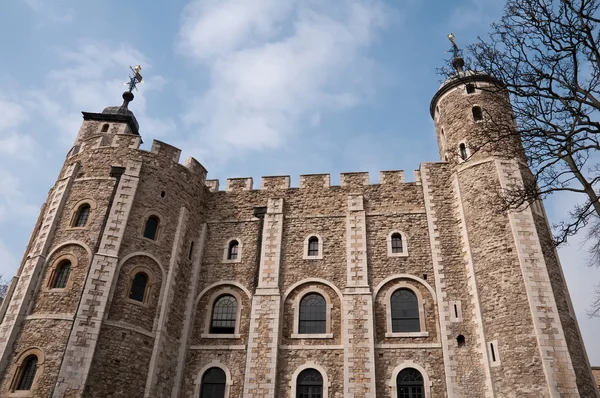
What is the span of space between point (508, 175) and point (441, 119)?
4726 mm

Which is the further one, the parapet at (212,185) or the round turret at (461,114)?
the parapet at (212,185)

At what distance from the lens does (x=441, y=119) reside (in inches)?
837

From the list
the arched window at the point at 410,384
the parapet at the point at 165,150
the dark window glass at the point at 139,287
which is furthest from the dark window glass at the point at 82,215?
the arched window at the point at 410,384

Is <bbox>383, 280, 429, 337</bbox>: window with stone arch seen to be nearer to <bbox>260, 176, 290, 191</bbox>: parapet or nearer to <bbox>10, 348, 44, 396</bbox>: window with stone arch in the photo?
<bbox>260, 176, 290, 191</bbox>: parapet

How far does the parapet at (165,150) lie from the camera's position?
64.3 ft

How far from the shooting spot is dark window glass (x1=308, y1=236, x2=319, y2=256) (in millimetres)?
19062

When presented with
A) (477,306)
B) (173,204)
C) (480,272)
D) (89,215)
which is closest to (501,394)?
(477,306)

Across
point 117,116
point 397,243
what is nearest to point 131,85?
point 117,116

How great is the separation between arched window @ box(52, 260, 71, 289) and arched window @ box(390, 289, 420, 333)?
462 inches

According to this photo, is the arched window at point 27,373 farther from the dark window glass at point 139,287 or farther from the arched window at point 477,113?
the arched window at point 477,113

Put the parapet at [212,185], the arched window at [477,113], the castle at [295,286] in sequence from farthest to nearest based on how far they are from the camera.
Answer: the parapet at [212,185] < the arched window at [477,113] < the castle at [295,286]

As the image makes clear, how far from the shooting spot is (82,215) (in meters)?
17.7

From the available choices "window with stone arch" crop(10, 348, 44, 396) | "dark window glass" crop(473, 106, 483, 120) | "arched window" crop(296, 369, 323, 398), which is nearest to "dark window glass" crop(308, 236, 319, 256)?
"arched window" crop(296, 369, 323, 398)

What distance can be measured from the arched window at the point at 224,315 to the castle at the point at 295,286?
2.1 inches
